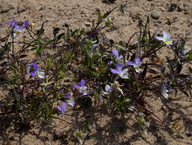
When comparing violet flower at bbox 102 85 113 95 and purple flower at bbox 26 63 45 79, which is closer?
purple flower at bbox 26 63 45 79

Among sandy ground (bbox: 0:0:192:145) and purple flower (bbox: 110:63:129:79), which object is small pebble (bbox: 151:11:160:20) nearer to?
sandy ground (bbox: 0:0:192:145)

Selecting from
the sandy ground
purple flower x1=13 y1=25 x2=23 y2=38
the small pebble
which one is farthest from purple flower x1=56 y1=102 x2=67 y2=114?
the small pebble

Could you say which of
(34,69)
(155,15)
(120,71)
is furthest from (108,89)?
(155,15)

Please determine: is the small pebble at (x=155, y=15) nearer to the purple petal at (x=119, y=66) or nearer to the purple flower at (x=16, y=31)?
the purple petal at (x=119, y=66)

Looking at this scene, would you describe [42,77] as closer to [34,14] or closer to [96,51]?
[96,51]

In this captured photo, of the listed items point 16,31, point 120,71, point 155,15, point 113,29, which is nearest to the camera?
point 120,71

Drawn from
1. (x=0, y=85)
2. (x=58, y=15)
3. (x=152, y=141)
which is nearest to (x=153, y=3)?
(x=58, y=15)

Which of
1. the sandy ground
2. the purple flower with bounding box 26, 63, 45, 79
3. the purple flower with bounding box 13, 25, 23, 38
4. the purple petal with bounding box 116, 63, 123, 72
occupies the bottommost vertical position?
the sandy ground

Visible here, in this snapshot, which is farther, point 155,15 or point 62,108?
point 155,15

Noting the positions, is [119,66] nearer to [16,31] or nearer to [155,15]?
[16,31]
